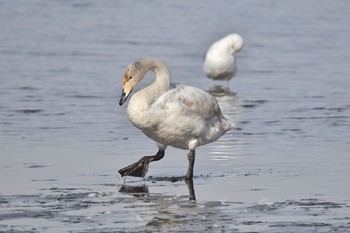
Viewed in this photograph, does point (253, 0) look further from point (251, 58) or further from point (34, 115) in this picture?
point (34, 115)

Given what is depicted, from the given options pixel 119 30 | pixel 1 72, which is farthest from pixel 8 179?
pixel 119 30

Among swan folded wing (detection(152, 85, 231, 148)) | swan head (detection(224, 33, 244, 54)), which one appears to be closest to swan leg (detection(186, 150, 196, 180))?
swan folded wing (detection(152, 85, 231, 148))

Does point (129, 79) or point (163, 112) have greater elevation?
point (129, 79)

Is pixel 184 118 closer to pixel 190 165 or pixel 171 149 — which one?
pixel 190 165

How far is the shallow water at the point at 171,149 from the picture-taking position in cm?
812

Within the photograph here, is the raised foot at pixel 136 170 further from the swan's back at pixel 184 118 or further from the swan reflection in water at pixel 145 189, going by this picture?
the swan's back at pixel 184 118

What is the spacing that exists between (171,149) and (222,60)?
6.22 meters

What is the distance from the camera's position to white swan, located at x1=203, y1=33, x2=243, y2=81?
1688cm

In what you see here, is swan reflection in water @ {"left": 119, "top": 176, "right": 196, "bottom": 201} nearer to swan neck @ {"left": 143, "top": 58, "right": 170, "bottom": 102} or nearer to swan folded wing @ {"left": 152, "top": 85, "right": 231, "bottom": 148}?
swan folded wing @ {"left": 152, "top": 85, "right": 231, "bottom": 148}

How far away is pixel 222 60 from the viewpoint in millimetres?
17203

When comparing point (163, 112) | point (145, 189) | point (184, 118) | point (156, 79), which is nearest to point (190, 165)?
point (184, 118)

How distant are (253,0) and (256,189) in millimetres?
17956

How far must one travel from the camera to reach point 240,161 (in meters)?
10.5

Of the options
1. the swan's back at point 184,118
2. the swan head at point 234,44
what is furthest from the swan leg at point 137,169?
the swan head at point 234,44
